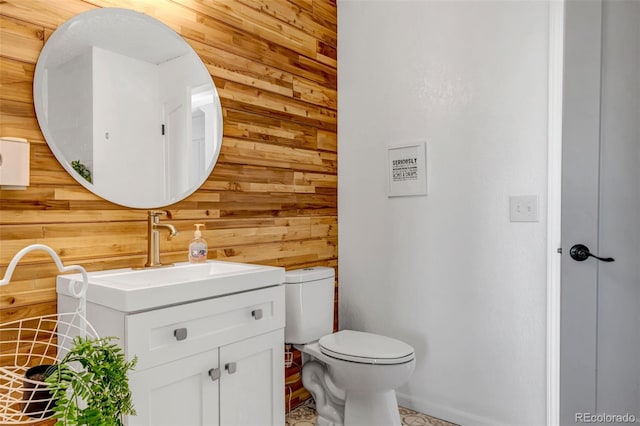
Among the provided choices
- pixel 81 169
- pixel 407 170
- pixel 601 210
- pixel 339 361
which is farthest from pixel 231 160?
pixel 601 210

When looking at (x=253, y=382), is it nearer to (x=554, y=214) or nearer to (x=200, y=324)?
(x=200, y=324)

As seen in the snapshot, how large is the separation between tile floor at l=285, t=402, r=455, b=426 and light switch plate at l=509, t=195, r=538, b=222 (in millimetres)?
1121

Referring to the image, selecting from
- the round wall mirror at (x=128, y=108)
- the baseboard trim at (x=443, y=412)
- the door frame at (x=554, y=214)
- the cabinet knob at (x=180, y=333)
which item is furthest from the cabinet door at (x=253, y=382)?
the door frame at (x=554, y=214)

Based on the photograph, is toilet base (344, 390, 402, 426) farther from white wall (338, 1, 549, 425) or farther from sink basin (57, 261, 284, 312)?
sink basin (57, 261, 284, 312)

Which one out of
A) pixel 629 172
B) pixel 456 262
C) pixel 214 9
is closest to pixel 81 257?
pixel 214 9

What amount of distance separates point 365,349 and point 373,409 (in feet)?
0.93

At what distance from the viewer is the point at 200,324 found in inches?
59.4

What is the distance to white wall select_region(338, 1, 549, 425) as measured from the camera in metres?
2.06

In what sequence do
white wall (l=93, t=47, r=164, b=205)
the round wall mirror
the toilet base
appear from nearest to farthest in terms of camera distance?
the round wall mirror
white wall (l=93, t=47, r=164, b=205)
the toilet base

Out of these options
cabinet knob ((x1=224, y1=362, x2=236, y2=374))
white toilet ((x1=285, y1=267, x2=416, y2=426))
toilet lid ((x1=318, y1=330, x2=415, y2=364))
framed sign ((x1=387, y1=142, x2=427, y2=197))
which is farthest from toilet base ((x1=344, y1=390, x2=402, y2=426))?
framed sign ((x1=387, y1=142, x2=427, y2=197))

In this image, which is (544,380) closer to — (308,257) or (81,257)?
(308,257)

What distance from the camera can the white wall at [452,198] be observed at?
2064 millimetres

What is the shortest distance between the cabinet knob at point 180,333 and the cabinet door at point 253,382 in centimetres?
19

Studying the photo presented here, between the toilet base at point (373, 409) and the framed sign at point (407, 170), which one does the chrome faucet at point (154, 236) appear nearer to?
the toilet base at point (373, 409)
